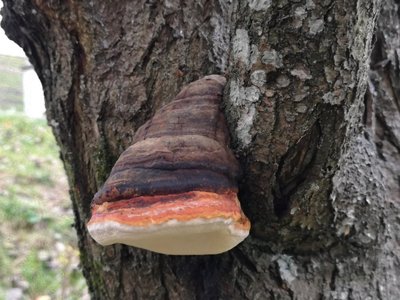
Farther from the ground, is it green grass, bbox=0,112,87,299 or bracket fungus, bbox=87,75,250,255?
bracket fungus, bbox=87,75,250,255

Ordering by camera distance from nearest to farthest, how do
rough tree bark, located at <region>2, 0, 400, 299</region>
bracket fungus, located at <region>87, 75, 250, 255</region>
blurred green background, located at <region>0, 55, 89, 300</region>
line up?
1. bracket fungus, located at <region>87, 75, 250, 255</region>
2. rough tree bark, located at <region>2, 0, 400, 299</region>
3. blurred green background, located at <region>0, 55, 89, 300</region>

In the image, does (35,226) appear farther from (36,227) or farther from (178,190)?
(178,190)

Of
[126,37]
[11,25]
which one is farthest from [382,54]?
[11,25]

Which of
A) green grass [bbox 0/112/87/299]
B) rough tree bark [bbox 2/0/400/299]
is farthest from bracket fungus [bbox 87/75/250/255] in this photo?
green grass [bbox 0/112/87/299]

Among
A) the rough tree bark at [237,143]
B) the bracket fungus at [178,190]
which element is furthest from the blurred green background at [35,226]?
the bracket fungus at [178,190]

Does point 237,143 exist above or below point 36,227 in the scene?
above

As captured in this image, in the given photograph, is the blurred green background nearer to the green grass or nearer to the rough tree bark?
the green grass

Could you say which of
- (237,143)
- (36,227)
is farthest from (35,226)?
(237,143)

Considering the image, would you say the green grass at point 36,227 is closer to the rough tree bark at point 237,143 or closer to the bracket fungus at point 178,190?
the rough tree bark at point 237,143
